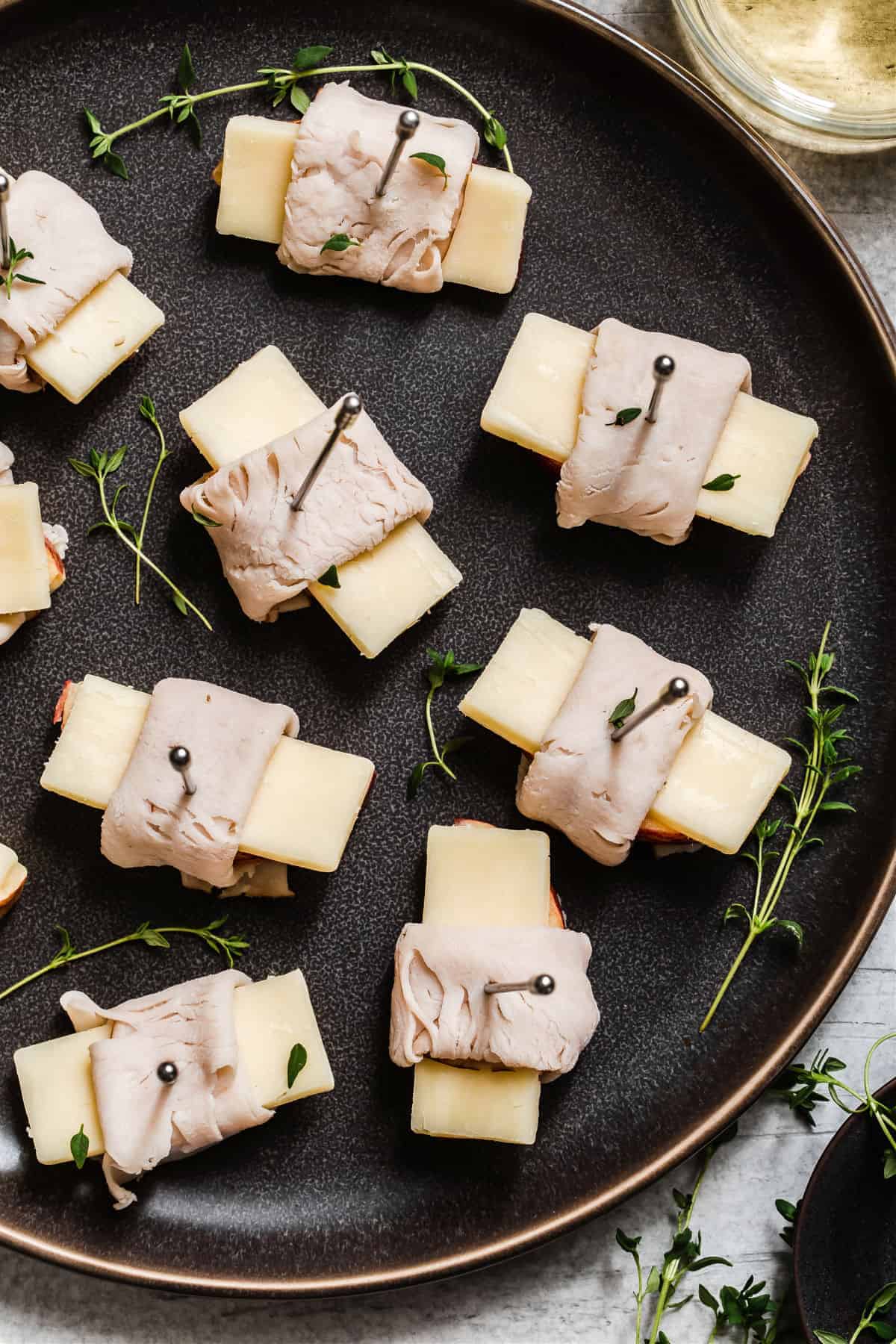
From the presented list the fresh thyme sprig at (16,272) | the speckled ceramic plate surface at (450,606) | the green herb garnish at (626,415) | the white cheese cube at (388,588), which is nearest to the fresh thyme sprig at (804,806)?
the speckled ceramic plate surface at (450,606)

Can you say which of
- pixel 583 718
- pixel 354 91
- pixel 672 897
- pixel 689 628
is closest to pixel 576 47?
pixel 354 91

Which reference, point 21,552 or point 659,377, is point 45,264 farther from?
point 659,377

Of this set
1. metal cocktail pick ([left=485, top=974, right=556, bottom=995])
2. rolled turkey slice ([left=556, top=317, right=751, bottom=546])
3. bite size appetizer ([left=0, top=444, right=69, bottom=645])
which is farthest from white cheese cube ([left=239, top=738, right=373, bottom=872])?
rolled turkey slice ([left=556, top=317, right=751, bottom=546])

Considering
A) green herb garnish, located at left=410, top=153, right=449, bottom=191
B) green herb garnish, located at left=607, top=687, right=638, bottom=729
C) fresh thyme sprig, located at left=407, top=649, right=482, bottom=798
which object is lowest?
fresh thyme sprig, located at left=407, top=649, right=482, bottom=798

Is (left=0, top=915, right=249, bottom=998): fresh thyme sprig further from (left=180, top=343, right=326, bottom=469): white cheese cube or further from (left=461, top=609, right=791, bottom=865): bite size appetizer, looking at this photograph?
(left=180, top=343, right=326, bottom=469): white cheese cube

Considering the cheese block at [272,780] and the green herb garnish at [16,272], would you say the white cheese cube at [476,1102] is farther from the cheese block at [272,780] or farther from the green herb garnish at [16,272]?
the green herb garnish at [16,272]

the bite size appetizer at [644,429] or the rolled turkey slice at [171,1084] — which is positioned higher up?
the bite size appetizer at [644,429]
